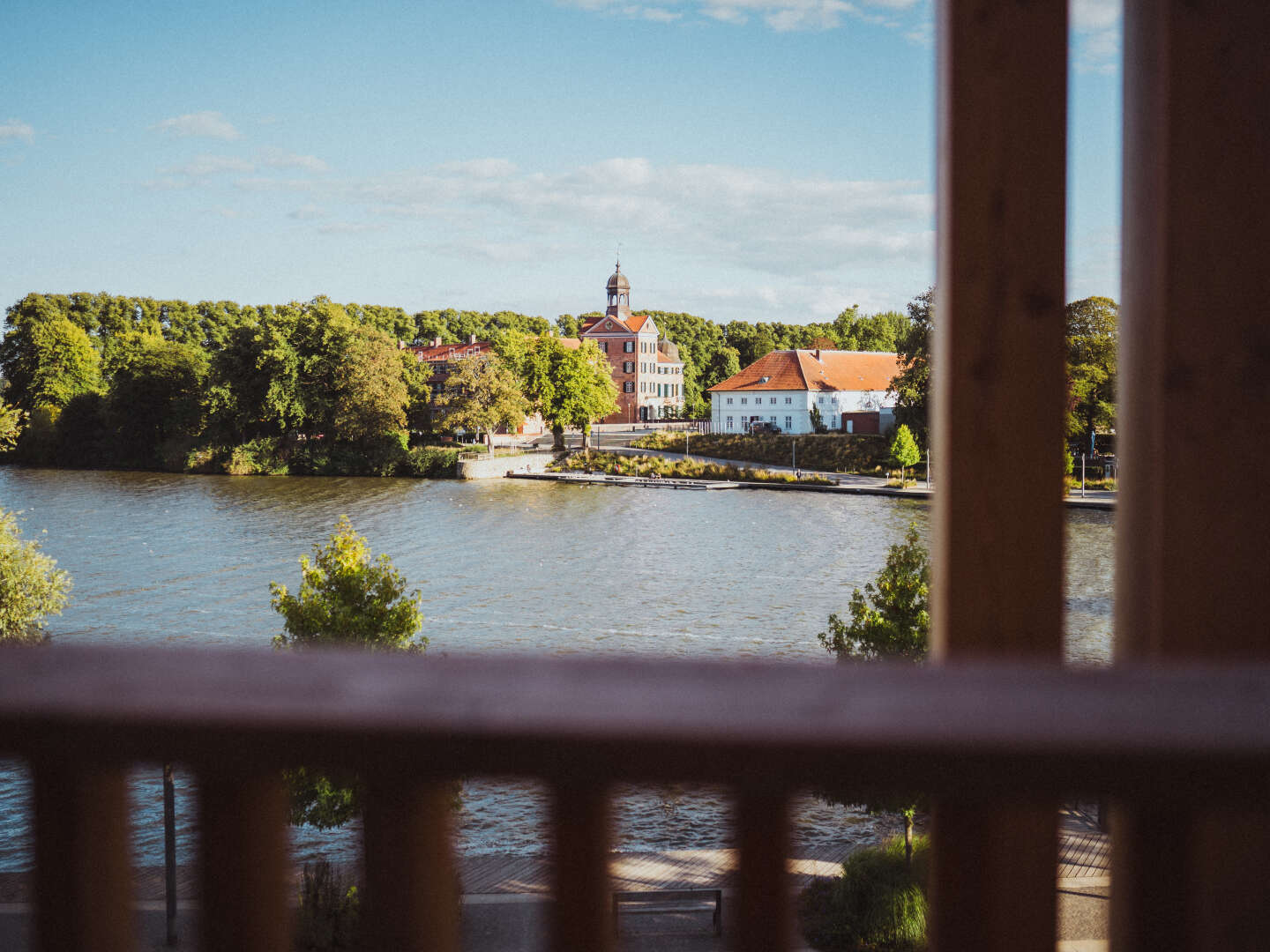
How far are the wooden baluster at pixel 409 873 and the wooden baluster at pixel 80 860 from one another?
0.64 ft

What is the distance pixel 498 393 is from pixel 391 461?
18.9 ft

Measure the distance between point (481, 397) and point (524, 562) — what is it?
22030mm

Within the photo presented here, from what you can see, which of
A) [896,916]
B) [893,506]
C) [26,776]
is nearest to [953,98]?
[26,776]

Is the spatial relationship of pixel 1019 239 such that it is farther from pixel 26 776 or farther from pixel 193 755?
pixel 26 776

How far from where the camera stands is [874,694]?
0.69 metres

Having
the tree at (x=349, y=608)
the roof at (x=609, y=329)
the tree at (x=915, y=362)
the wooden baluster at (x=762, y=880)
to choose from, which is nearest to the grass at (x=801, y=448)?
the tree at (x=915, y=362)

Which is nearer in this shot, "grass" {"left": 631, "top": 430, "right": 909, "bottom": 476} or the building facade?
"grass" {"left": 631, "top": 430, "right": 909, "bottom": 476}

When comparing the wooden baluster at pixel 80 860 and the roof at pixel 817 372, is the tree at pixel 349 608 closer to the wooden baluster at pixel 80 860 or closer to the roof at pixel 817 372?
the wooden baluster at pixel 80 860

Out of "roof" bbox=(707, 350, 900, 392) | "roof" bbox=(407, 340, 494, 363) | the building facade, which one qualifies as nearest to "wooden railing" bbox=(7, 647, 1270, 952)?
"roof" bbox=(707, 350, 900, 392)

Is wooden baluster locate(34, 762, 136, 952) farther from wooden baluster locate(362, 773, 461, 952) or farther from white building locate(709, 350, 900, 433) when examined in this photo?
white building locate(709, 350, 900, 433)

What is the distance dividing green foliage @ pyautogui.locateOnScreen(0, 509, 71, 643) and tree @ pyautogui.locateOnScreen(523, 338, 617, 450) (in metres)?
39.0

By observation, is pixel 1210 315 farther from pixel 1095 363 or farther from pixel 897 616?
pixel 1095 363

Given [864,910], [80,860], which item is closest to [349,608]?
[864,910]

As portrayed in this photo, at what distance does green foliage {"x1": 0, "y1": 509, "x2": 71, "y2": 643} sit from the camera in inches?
585
